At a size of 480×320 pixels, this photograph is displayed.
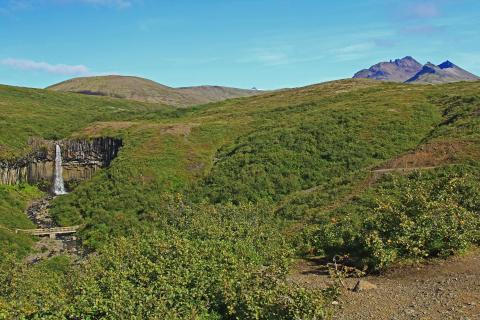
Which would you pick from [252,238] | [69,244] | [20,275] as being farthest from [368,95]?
[20,275]

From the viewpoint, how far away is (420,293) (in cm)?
1997

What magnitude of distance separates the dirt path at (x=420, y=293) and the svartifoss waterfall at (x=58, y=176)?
63.2 metres

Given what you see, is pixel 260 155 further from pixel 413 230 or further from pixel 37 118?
→ pixel 37 118


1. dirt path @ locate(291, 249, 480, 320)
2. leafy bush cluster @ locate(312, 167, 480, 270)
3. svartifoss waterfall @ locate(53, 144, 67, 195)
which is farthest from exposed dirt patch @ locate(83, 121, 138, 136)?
dirt path @ locate(291, 249, 480, 320)

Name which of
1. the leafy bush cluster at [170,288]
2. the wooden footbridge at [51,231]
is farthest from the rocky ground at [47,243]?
the leafy bush cluster at [170,288]

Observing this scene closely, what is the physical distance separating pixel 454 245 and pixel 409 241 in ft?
7.57

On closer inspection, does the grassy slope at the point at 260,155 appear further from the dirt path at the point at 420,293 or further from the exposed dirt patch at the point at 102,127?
the dirt path at the point at 420,293

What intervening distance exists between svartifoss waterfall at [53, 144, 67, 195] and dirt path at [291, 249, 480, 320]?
207ft

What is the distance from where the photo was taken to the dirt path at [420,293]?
1802 cm

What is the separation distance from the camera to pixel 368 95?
313ft

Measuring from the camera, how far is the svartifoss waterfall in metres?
78.6

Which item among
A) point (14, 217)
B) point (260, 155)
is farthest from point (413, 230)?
point (14, 217)

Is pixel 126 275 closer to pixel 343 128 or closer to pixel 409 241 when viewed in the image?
pixel 409 241

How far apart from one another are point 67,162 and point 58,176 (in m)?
2.98
